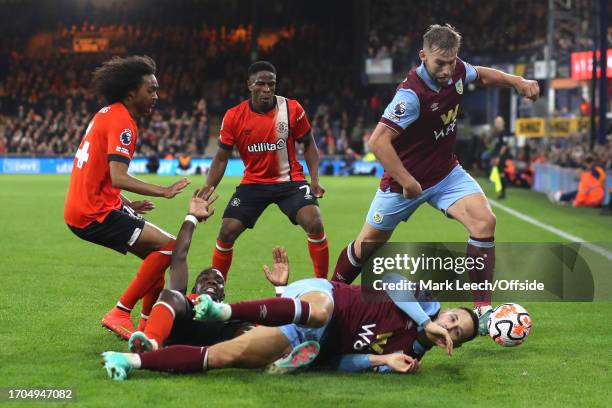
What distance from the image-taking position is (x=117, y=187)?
265 inches

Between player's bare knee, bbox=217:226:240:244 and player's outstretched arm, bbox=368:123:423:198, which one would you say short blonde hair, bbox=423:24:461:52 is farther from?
player's bare knee, bbox=217:226:240:244

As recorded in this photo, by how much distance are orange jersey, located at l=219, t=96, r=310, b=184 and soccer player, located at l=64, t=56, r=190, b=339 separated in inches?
82.4

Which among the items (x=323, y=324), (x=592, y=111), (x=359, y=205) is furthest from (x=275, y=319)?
(x=592, y=111)

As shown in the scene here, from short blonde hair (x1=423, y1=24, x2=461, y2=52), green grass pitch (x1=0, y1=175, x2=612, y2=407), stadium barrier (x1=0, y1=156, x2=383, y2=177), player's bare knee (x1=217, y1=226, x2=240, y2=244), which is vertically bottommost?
stadium barrier (x1=0, y1=156, x2=383, y2=177)

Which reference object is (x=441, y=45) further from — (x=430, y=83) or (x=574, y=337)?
(x=574, y=337)

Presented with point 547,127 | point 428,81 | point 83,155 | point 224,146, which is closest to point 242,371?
point 83,155

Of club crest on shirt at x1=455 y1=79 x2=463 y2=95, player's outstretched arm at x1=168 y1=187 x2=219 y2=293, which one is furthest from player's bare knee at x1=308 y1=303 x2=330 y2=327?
club crest on shirt at x1=455 y1=79 x2=463 y2=95

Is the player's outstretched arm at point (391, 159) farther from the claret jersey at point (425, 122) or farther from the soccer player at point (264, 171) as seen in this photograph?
the soccer player at point (264, 171)

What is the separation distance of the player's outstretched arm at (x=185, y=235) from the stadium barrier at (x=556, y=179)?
16233 mm

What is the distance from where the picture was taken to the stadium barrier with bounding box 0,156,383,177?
3853cm

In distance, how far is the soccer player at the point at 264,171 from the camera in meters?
9.16

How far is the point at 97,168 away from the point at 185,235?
76 centimetres

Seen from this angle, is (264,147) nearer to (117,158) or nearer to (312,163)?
(312,163)

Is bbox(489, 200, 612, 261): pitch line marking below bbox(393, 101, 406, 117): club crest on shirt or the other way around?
below
